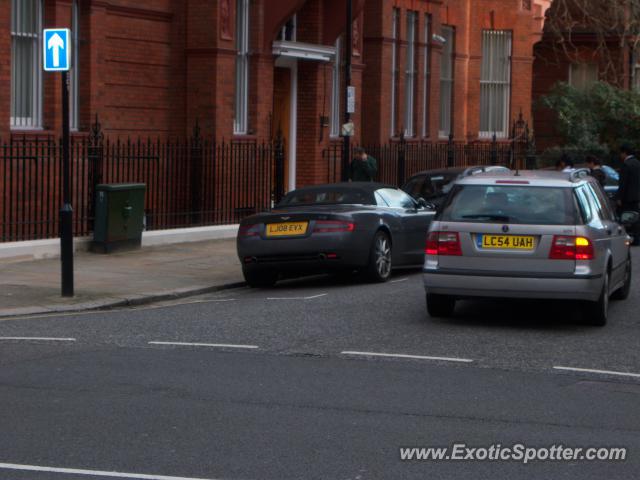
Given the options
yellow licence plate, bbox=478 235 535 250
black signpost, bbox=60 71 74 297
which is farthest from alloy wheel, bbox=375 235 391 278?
yellow licence plate, bbox=478 235 535 250

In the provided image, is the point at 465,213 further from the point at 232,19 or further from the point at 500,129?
the point at 500,129

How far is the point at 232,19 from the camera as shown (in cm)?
2328

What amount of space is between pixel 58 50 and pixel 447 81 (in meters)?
20.8

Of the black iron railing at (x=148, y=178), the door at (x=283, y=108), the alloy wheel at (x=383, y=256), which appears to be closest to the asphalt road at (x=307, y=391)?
the alloy wheel at (x=383, y=256)

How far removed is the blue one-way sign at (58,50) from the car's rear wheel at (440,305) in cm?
471

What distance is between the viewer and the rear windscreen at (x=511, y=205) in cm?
1180

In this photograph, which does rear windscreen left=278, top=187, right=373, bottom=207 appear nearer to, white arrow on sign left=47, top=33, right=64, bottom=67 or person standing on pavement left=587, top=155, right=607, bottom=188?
white arrow on sign left=47, top=33, right=64, bottom=67

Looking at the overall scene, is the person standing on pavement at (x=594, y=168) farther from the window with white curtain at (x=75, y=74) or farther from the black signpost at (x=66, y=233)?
the black signpost at (x=66, y=233)

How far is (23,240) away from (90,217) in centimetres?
133

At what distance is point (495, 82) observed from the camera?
35625mm

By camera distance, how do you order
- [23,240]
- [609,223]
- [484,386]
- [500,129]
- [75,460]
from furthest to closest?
[500,129] < [23,240] < [609,223] < [484,386] < [75,460]

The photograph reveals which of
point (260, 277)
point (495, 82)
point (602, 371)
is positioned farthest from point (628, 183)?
point (495, 82)

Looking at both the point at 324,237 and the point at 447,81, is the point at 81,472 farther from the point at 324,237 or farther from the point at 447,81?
the point at 447,81

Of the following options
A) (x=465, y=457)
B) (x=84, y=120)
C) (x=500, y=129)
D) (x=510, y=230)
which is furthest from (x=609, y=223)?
(x=500, y=129)
